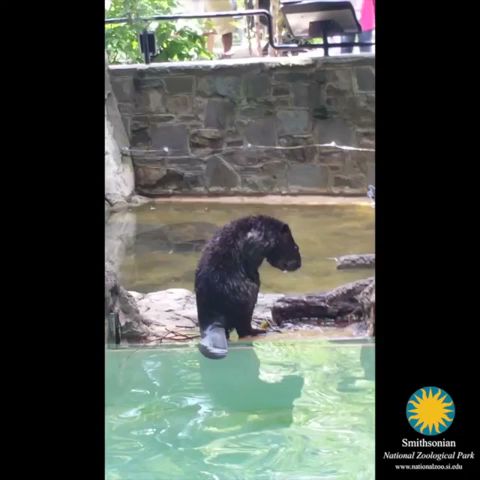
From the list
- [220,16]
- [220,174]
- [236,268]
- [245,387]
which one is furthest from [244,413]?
[220,16]

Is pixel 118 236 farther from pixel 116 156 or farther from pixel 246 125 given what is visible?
pixel 246 125

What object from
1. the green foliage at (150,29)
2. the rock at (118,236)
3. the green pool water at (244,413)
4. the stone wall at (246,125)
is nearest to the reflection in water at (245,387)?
the green pool water at (244,413)

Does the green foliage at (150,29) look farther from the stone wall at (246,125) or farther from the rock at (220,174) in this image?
the rock at (220,174)

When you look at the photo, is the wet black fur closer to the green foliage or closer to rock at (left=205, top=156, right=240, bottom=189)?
rock at (left=205, top=156, right=240, bottom=189)

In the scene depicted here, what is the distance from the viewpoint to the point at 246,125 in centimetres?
180

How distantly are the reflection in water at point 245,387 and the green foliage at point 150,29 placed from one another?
29.9 inches

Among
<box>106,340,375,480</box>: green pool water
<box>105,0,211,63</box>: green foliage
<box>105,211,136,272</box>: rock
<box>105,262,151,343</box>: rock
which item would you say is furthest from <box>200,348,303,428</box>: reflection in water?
<box>105,0,211,63</box>: green foliage

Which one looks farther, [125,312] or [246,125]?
[246,125]

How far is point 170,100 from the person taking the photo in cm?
189

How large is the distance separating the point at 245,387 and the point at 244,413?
66 millimetres
